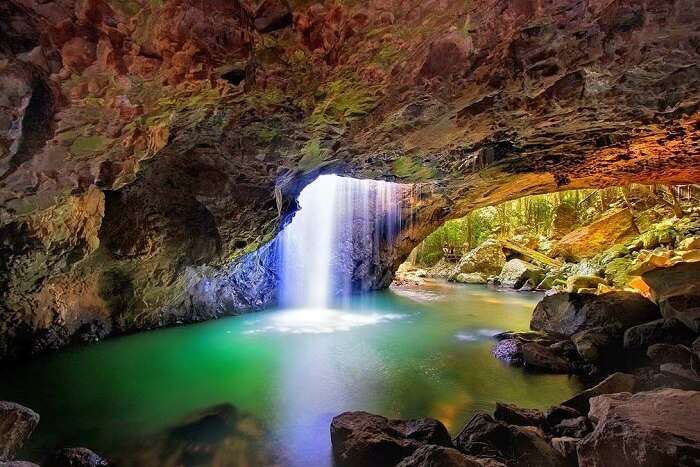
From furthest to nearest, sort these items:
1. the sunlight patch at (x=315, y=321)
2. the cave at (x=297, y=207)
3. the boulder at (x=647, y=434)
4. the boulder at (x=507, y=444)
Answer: the sunlight patch at (x=315, y=321)
the boulder at (x=507, y=444)
the cave at (x=297, y=207)
the boulder at (x=647, y=434)

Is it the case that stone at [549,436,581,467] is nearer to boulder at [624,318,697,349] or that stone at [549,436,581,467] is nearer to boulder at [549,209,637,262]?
boulder at [624,318,697,349]

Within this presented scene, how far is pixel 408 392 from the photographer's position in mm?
5270

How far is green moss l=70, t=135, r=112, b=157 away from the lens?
3.56 meters

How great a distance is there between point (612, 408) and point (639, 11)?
3561 mm

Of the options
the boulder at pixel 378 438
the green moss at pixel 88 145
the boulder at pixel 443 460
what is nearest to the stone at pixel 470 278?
the boulder at pixel 378 438

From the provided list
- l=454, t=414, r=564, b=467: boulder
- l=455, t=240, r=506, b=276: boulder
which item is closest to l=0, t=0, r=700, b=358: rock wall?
l=454, t=414, r=564, b=467: boulder

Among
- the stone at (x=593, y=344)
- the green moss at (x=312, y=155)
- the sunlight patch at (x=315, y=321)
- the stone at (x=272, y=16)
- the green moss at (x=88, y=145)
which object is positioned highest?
the stone at (x=272, y=16)

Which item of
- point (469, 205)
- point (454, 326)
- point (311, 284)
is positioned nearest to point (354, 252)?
point (311, 284)

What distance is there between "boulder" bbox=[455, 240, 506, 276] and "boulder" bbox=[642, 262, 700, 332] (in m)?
15.6

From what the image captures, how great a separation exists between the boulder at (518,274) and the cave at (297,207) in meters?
7.60

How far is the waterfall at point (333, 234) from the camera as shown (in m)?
14.5

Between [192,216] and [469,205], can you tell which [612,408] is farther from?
[469,205]

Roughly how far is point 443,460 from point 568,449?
1220 mm

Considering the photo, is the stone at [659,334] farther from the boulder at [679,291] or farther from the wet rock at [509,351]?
the wet rock at [509,351]
